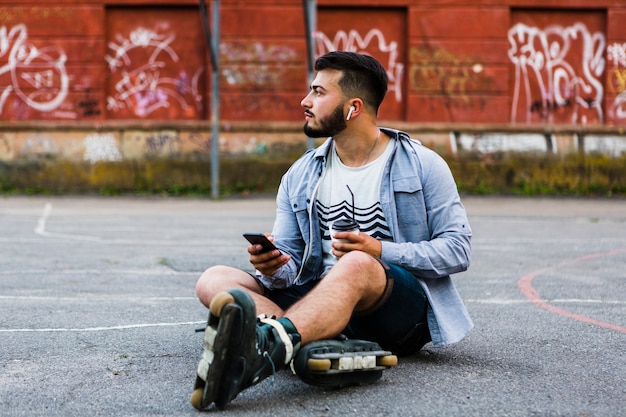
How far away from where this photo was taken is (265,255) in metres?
4.61

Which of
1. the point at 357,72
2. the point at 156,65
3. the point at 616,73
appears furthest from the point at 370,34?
the point at 357,72

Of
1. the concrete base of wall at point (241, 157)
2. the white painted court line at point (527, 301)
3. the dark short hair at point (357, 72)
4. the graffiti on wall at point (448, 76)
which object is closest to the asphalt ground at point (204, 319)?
the white painted court line at point (527, 301)

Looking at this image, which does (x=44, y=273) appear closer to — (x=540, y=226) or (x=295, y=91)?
(x=540, y=226)

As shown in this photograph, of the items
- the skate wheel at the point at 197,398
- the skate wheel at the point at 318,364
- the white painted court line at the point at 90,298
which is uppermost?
the skate wheel at the point at 318,364

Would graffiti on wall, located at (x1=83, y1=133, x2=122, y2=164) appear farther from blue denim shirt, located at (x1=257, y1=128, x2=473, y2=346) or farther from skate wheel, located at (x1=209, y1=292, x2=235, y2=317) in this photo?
skate wheel, located at (x1=209, y1=292, x2=235, y2=317)

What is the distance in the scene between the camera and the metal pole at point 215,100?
1738cm

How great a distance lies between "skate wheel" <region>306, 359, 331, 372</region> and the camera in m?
3.97

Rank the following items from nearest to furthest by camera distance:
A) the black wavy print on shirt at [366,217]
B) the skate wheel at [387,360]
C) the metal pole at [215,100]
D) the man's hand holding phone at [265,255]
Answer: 1. the skate wheel at [387,360]
2. the man's hand holding phone at [265,255]
3. the black wavy print on shirt at [366,217]
4. the metal pole at [215,100]

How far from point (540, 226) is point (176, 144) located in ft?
25.7

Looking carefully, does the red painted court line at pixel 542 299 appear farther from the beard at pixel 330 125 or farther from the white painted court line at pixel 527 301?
the beard at pixel 330 125

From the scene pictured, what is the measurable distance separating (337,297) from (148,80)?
15.5 m

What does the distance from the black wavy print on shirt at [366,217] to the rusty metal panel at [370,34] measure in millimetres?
14152

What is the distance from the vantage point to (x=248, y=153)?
61.9ft

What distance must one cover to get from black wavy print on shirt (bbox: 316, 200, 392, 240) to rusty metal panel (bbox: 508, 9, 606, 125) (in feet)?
48.0
